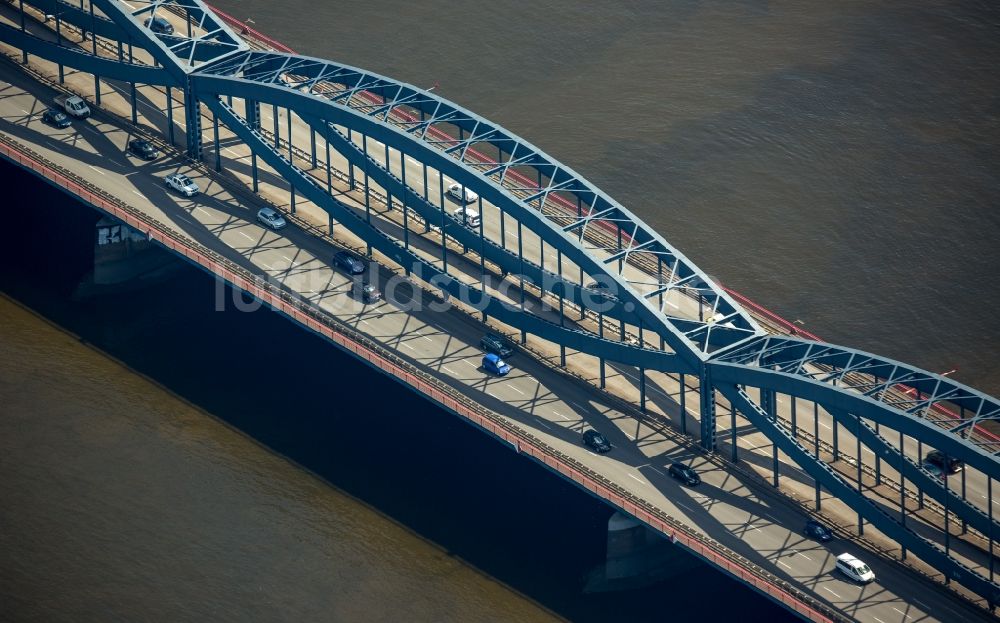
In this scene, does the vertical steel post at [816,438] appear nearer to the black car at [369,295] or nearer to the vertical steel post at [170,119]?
the black car at [369,295]

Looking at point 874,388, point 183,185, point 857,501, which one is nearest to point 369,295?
point 183,185

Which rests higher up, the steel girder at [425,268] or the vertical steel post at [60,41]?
the vertical steel post at [60,41]

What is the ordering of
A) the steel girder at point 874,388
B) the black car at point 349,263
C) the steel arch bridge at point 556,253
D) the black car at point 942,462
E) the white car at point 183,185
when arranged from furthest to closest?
1. the white car at point 183,185
2. the black car at point 349,263
3. the black car at point 942,462
4. the steel arch bridge at point 556,253
5. the steel girder at point 874,388

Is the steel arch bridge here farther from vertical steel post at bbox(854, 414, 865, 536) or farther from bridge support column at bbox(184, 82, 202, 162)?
vertical steel post at bbox(854, 414, 865, 536)

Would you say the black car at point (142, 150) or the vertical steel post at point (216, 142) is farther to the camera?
the black car at point (142, 150)

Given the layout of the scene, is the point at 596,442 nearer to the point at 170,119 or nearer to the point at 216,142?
the point at 216,142

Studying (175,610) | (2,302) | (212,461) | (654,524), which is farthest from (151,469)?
(654,524)

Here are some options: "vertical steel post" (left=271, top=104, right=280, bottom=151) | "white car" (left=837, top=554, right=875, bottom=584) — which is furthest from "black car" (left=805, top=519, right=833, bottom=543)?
"vertical steel post" (left=271, top=104, right=280, bottom=151)

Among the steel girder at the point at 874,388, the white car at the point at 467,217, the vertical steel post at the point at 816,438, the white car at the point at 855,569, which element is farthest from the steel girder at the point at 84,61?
the white car at the point at 855,569
